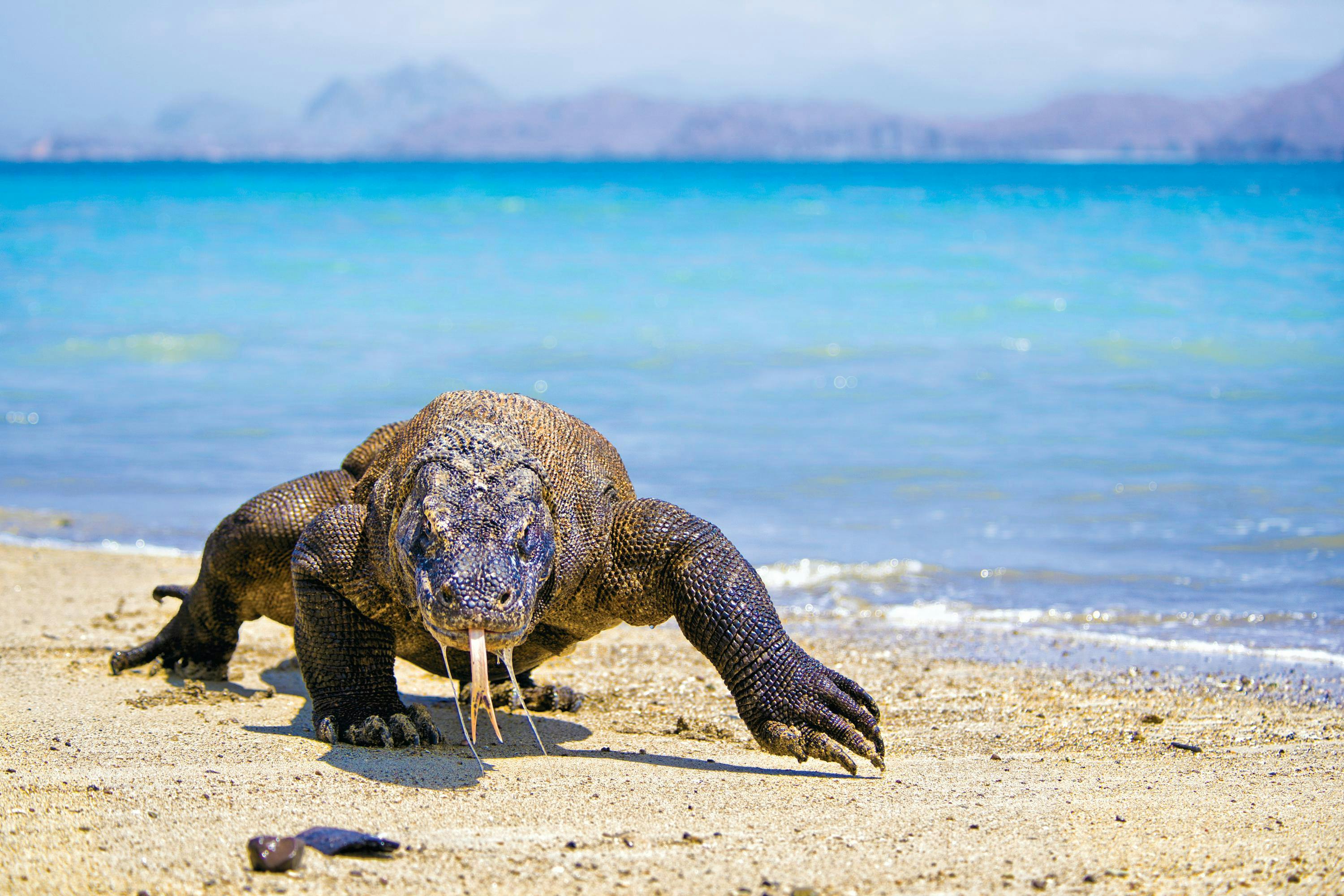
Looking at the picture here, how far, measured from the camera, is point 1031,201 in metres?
68.6

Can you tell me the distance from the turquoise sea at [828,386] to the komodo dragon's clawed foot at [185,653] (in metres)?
3.97

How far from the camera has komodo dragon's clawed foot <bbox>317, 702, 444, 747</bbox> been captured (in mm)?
5520

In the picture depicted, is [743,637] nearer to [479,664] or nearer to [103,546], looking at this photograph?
[479,664]

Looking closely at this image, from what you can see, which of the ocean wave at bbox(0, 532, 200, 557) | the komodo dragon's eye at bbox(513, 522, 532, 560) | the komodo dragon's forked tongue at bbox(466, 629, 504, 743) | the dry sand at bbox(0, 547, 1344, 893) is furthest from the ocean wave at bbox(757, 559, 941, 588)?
the komodo dragon's forked tongue at bbox(466, 629, 504, 743)

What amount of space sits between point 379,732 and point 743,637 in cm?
164

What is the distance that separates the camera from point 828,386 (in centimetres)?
1936

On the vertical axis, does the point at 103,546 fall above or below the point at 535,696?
below

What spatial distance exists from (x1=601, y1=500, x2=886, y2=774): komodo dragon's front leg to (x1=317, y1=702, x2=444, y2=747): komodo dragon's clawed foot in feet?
3.35

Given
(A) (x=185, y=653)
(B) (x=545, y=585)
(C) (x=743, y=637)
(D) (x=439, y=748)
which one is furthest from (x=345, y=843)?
(A) (x=185, y=653)

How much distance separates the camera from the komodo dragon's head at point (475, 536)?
4.24 meters

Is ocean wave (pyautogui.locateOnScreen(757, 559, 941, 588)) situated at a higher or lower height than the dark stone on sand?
lower

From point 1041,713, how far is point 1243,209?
5827cm

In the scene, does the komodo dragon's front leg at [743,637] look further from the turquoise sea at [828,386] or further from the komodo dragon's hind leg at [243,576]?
the turquoise sea at [828,386]

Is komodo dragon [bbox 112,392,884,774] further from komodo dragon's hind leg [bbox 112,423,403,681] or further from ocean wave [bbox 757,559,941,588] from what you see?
ocean wave [bbox 757,559,941,588]
